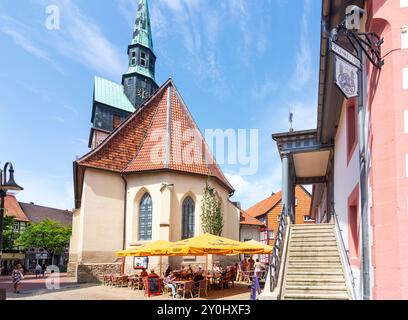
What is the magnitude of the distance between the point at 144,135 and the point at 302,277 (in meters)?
18.3

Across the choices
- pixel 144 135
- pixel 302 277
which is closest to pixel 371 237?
pixel 302 277

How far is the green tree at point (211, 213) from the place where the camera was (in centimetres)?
2286

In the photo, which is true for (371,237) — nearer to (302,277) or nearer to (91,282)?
(302,277)

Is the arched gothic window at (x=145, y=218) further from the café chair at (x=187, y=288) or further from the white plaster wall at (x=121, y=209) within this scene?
the café chair at (x=187, y=288)

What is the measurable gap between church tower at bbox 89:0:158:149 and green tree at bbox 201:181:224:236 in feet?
101

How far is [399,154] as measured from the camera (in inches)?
211

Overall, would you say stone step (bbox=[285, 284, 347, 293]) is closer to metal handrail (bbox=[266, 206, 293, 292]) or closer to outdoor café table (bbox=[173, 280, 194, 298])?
metal handrail (bbox=[266, 206, 293, 292])

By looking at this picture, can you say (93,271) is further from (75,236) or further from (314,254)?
(314,254)

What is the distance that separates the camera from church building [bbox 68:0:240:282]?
2198 cm

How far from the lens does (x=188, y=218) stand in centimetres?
2311

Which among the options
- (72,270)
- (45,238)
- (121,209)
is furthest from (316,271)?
(45,238)

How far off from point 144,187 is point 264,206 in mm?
32717

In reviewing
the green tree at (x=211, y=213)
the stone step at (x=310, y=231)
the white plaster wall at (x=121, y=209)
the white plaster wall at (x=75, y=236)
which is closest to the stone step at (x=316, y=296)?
the stone step at (x=310, y=231)

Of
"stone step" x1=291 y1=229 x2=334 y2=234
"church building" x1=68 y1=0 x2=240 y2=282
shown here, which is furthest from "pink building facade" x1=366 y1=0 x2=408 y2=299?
"church building" x1=68 y1=0 x2=240 y2=282
